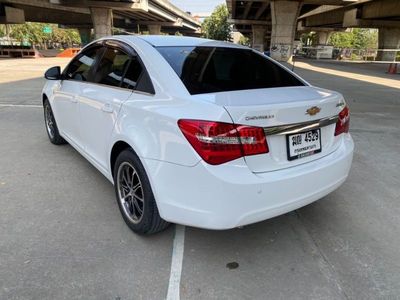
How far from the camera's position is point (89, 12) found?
48781 millimetres

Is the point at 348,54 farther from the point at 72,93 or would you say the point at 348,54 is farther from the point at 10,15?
the point at 72,93

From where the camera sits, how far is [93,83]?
150 inches

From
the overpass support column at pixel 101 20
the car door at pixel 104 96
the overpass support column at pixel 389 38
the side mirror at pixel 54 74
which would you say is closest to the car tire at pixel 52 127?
the side mirror at pixel 54 74

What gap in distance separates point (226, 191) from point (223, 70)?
1.28 metres

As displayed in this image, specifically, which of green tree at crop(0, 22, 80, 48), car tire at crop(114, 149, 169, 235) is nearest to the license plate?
car tire at crop(114, 149, 169, 235)

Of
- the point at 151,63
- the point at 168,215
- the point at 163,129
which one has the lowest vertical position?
the point at 168,215

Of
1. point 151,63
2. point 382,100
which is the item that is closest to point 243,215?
point 151,63

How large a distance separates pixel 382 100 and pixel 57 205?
32.9 ft

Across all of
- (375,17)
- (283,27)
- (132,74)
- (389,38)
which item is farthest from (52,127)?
(389,38)

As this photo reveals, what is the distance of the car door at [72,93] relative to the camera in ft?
13.5

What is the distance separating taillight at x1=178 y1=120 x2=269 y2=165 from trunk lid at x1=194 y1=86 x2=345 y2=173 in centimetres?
6

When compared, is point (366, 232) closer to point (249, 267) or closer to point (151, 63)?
point (249, 267)

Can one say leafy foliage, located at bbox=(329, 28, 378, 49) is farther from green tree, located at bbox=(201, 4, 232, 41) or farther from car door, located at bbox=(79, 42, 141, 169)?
car door, located at bbox=(79, 42, 141, 169)

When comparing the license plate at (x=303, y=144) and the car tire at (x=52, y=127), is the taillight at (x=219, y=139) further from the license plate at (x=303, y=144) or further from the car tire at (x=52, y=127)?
the car tire at (x=52, y=127)
